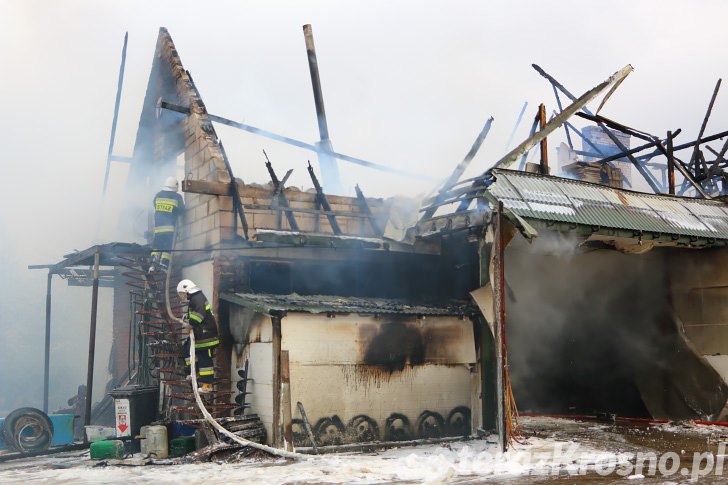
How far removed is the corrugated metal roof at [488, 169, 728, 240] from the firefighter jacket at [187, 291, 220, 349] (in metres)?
4.81

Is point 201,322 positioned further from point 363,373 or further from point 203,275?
point 363,373

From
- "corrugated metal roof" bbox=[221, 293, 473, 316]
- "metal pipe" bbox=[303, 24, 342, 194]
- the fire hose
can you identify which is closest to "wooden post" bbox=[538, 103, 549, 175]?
"corrugated metal roof" bbox=[221, 293, 473, 316]

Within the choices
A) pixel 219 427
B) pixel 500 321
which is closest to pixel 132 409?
pixel 219 427

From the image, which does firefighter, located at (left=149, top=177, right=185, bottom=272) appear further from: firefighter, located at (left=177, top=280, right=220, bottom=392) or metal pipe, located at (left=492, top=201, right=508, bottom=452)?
metal pipe, located at (left=492, top=201, right=508, bottom=452)

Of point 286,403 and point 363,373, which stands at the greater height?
point 363,373

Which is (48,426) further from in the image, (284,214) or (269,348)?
(284,214)

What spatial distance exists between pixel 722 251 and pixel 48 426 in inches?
489

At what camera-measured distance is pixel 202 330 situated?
11.4 meters

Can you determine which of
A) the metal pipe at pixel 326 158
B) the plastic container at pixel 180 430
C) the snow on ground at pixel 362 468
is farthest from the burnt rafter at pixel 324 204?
the snow on ground at pixel 362 468

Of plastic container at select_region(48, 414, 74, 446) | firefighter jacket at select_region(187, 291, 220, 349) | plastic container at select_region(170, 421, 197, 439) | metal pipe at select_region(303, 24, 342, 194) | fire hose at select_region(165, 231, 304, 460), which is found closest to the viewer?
fire hose at select_region(165, 231, 304, 460)

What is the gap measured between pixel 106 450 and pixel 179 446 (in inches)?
42.1

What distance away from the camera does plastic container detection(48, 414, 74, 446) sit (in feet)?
45.2

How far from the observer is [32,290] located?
32125mm

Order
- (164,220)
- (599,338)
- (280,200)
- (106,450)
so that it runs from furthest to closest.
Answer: (599,338) < (164,220) < (280,200) < (106,450)
